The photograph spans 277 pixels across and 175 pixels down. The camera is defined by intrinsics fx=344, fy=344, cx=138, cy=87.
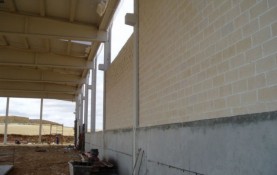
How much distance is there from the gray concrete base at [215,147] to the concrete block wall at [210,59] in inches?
5.7

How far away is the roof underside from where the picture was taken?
478 inches

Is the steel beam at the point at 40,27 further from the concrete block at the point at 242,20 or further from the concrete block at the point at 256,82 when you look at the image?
the concrete block at the point at 256,82

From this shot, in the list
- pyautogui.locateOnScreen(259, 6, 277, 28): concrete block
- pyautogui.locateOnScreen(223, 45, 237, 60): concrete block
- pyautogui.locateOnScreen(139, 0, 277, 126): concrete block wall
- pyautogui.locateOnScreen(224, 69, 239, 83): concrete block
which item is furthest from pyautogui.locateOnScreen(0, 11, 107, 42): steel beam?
pyautogui.locateOnScreen(259, 6, 277, 28): concrete block

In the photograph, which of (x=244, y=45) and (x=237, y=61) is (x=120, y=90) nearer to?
(x=237, y=61)

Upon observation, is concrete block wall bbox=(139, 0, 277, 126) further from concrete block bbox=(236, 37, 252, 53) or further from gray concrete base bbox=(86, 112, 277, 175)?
gray concrete base bbox=(86, 112, 277, 175)

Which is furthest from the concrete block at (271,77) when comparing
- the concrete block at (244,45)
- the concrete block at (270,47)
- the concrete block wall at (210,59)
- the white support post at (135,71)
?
the white support post at (135,71)

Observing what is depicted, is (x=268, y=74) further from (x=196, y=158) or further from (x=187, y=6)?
(x=187, y=6)

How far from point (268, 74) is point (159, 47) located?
347cm

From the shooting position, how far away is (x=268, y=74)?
301 centimetres

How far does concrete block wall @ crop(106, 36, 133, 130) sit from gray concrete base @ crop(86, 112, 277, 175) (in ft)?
8.34

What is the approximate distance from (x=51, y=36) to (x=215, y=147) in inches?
405

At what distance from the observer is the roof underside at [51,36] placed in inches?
478

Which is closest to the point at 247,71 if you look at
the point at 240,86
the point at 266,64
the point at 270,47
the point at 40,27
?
the point at 240,86

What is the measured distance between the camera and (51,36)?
12.9m
